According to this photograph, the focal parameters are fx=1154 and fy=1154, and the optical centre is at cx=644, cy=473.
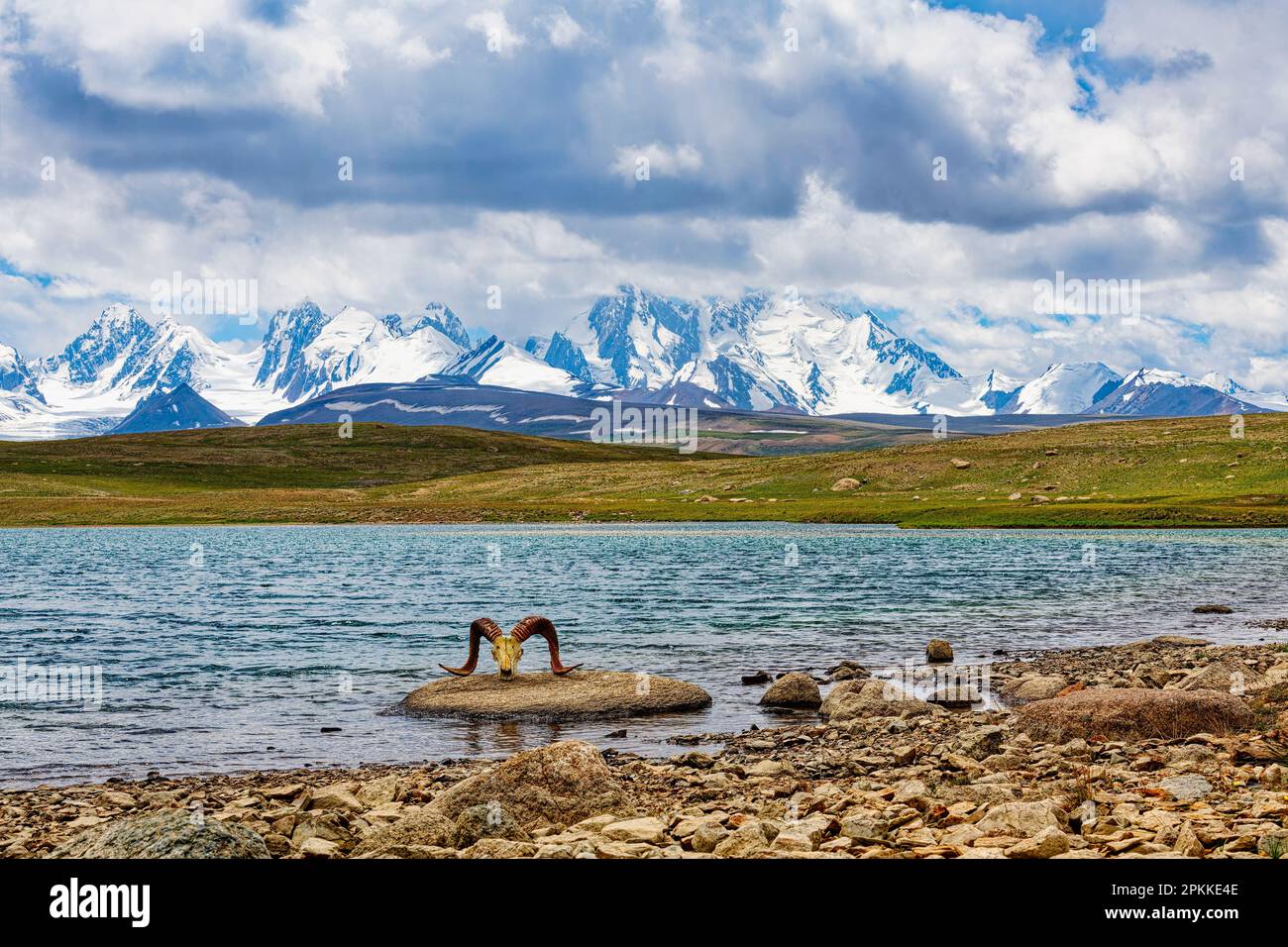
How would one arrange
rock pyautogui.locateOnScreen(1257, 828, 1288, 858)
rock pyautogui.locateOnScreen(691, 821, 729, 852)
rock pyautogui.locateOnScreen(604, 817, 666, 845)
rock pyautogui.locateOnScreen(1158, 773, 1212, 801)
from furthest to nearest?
rock pyautogui.locateOnScreen(1158, 773, 1212, 801), rock pyautogui.locateOnScreen(604, 817, 666, 845), rock pyautogui.locateOnScreen(691, 821, 729, 852), rock pyautogui.locateOnScreen(1257, 828, 1288, 858)

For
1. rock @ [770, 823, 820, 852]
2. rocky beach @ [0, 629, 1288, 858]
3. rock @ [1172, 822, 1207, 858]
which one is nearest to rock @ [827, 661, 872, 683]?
rocky beach @ [0, 629, 1288, 858]

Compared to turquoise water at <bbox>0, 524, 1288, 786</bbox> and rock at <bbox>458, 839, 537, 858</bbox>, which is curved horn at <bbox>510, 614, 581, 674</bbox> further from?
rock at <bbox>458, 839, 537, 858</bbox>

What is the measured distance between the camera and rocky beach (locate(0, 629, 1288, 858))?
13516 millimetres

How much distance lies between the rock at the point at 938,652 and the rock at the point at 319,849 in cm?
2798

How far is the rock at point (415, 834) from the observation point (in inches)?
570

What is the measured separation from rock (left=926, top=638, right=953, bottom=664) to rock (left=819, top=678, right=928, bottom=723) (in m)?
10.3

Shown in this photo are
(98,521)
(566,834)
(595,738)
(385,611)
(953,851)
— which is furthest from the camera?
(98,521)

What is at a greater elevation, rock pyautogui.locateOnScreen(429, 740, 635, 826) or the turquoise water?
rock pyautogui.locateOnScreen(429, 740, 635, 826)

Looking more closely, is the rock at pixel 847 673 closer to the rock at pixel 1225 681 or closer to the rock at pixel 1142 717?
the rock at pixel 1225 681

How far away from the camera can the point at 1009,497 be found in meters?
149

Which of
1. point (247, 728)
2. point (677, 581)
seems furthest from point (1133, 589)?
point (247, 728)

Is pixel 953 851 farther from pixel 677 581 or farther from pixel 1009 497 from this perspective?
pixel 1009 497

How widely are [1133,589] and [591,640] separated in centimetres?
3542
